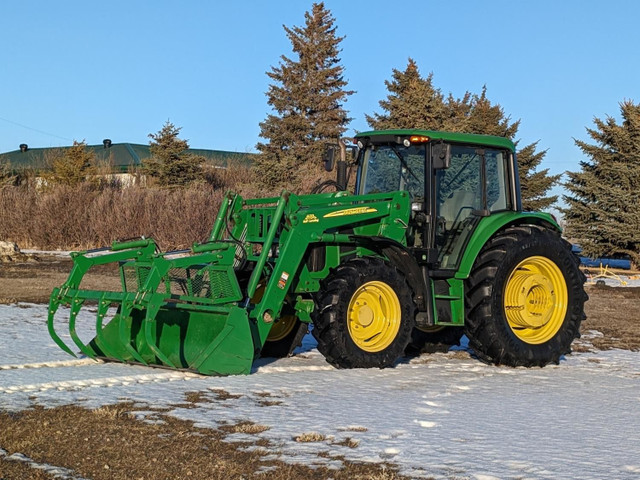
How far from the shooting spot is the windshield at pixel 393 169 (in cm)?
947

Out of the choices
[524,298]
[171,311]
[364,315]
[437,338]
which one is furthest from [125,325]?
[524,298]

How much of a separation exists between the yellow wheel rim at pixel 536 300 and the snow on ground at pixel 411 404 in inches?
17.8

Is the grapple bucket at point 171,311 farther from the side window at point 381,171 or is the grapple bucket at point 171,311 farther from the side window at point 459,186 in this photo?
the side window at point 459,186

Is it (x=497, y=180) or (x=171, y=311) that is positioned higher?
(x=497, y=180)

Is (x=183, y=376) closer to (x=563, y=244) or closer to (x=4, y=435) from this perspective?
(x=4, y=435)

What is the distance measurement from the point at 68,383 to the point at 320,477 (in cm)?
325

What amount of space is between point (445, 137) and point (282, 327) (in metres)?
2.55

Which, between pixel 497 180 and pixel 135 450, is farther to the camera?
pixel 497 180

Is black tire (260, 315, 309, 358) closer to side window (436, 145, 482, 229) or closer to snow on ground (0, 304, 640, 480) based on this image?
snow on ground (0, 304, 640, 480)

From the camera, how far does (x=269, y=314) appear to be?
827 centimetres

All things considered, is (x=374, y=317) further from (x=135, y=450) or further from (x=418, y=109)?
(x=418, y=109)

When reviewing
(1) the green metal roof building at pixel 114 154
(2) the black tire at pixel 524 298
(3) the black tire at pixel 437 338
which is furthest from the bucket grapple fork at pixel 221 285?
(1) the green metal roof building at pixel 114 154

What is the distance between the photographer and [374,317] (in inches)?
350

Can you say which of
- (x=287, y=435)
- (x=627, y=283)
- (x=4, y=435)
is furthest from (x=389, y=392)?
(x=627, y=283)
